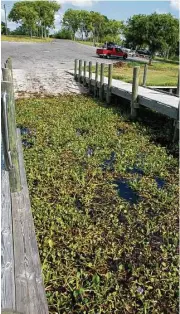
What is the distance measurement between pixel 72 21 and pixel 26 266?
101 metres

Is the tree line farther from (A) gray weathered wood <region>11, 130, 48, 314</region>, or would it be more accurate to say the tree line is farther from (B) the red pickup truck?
(A) gray weathered wood <region>11, 130, 48, 314</region>

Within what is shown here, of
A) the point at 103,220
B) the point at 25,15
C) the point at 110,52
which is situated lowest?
the point at 103,220

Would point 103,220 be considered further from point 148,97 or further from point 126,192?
point 148,97

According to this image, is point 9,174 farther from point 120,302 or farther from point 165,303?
point 165,303

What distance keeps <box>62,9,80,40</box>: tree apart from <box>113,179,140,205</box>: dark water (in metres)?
95.8

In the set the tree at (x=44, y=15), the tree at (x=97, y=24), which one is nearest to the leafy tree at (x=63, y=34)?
the tree at (x=44, y=15)

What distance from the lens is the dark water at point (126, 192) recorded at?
5.62 metres

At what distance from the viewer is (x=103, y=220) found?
4.86 m

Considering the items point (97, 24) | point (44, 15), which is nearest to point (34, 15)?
point (44, 15)

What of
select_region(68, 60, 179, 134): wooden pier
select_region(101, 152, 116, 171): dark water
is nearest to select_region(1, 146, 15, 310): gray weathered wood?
select_region(101, 152, 116, 171): dark water

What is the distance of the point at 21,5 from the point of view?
85.8m

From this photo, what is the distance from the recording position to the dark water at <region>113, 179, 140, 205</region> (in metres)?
5.62

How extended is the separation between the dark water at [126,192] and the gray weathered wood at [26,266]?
6.54ft

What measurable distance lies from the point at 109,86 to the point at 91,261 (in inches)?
412
